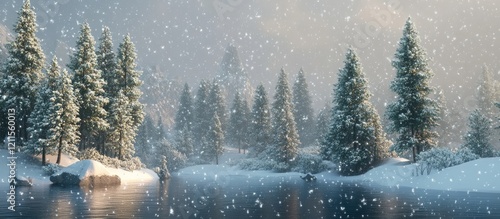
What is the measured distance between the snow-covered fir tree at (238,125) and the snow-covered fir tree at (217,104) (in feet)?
17.0

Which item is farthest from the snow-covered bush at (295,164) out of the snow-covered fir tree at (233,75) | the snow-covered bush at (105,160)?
the snow-covered fir tree at (233,75)

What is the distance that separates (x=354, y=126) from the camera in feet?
149

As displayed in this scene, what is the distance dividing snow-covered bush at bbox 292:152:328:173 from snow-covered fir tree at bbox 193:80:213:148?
1607 inches

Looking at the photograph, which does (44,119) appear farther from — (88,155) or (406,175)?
(406,175)

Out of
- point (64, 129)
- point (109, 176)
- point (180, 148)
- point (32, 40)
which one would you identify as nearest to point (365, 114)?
point (109, 176)

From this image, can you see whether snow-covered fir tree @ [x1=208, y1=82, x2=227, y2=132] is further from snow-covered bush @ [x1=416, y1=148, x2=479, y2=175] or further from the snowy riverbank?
snow-covered bush @ [x1=416, y1=148, x2=479, y2=175]

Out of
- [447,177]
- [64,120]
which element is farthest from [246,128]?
[447,177]

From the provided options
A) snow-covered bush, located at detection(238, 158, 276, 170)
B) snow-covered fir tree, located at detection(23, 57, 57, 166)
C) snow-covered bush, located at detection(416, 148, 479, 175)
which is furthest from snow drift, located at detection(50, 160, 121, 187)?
snow-covered bush, located at detection(238, 158, 276, 170)

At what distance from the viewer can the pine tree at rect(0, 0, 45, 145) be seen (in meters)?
41.3

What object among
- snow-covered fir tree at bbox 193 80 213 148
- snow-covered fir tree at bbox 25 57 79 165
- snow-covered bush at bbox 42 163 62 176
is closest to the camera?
snow-covered bush at bbox 42 163 62 176

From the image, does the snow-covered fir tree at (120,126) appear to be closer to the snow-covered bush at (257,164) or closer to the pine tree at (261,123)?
the snow-covered bush at (257,164)

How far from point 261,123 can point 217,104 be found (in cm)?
2392

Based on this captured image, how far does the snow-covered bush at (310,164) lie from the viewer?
5316 centimetres

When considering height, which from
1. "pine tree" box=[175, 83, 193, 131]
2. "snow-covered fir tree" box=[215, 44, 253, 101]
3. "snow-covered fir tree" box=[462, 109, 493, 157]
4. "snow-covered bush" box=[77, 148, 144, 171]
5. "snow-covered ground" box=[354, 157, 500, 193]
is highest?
"snow-covered fir tree" box=[215, 44, 253, 101]
